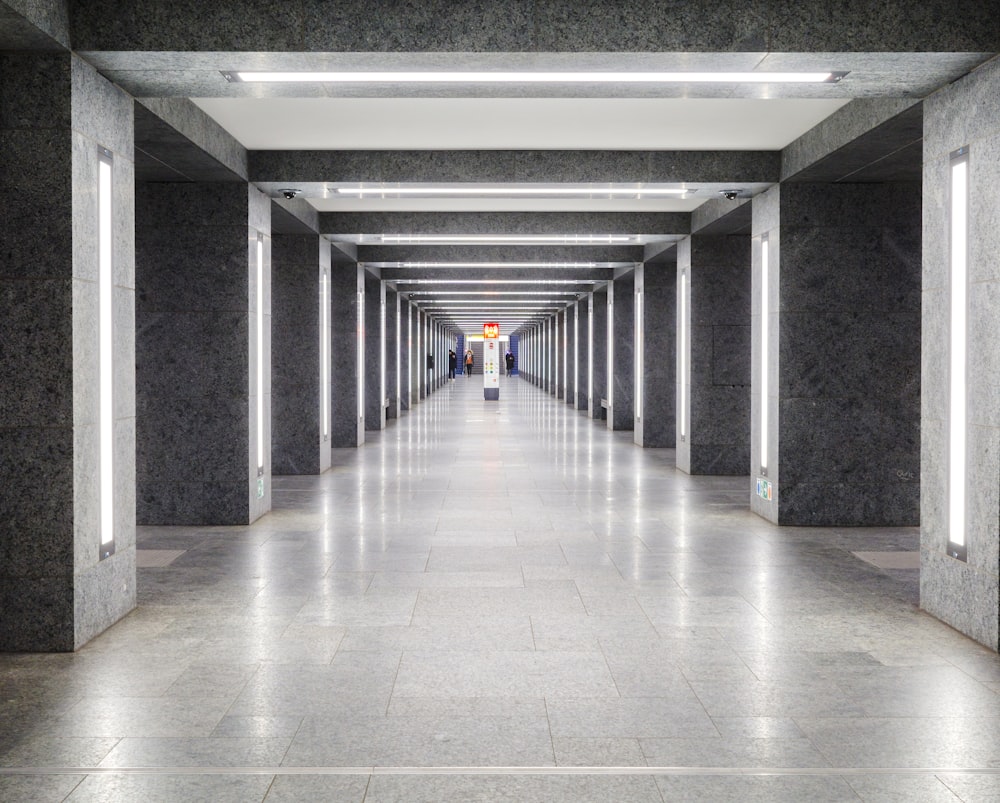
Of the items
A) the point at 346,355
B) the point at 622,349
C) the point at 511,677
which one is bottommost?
the point at 511,677

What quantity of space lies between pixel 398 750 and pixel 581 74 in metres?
4.08

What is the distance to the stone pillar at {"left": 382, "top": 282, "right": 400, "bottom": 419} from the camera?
25312 millimetres

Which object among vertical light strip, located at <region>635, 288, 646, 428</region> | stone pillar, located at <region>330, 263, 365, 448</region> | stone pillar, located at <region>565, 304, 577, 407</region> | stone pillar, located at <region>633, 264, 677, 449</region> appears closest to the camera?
stone pillar, located at <region>330, 263, 365, 448</region>

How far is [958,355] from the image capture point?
621 cm

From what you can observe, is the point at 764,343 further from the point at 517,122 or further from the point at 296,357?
the point at 296,357

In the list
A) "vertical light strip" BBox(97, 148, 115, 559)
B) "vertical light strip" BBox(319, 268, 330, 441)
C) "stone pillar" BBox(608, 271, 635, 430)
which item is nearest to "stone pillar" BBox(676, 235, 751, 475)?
"vertical light strip" BBox(319, 268, 330, 441)

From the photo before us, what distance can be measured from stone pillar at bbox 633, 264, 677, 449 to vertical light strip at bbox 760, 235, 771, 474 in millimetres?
7506

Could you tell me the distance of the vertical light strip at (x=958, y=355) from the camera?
6.14 meters

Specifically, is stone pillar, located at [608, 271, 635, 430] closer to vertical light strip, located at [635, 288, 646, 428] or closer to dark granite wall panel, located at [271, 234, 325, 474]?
vertical light strip, located at [635, 288, 646, 428]

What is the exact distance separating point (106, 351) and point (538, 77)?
316cm

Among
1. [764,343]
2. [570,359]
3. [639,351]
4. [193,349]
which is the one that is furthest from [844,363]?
[570,359]

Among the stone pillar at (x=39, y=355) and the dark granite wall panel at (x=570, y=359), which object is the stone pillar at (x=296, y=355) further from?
the dark granite wall panel at (x=570, y=359)

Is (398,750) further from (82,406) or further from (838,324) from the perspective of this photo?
(838,324)

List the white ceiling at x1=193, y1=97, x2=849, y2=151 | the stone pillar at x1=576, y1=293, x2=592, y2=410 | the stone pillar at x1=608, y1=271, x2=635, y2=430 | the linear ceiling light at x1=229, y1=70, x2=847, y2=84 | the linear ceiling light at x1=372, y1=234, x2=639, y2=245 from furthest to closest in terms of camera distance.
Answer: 1. the stone pillar at x1=576, y1=293, x2=592, y2=410
2. the stone pillar at x1=608, y1=271, x2=635, y2=430
3. the linear ceiling light at x1=372, y1=234, x2=639, y2=245
4. the white ceiling at x1=193, y1=97, x2=849, y2=151
5. the linear ceiling light at x1=229, y1=70, x2=847, y2=84
